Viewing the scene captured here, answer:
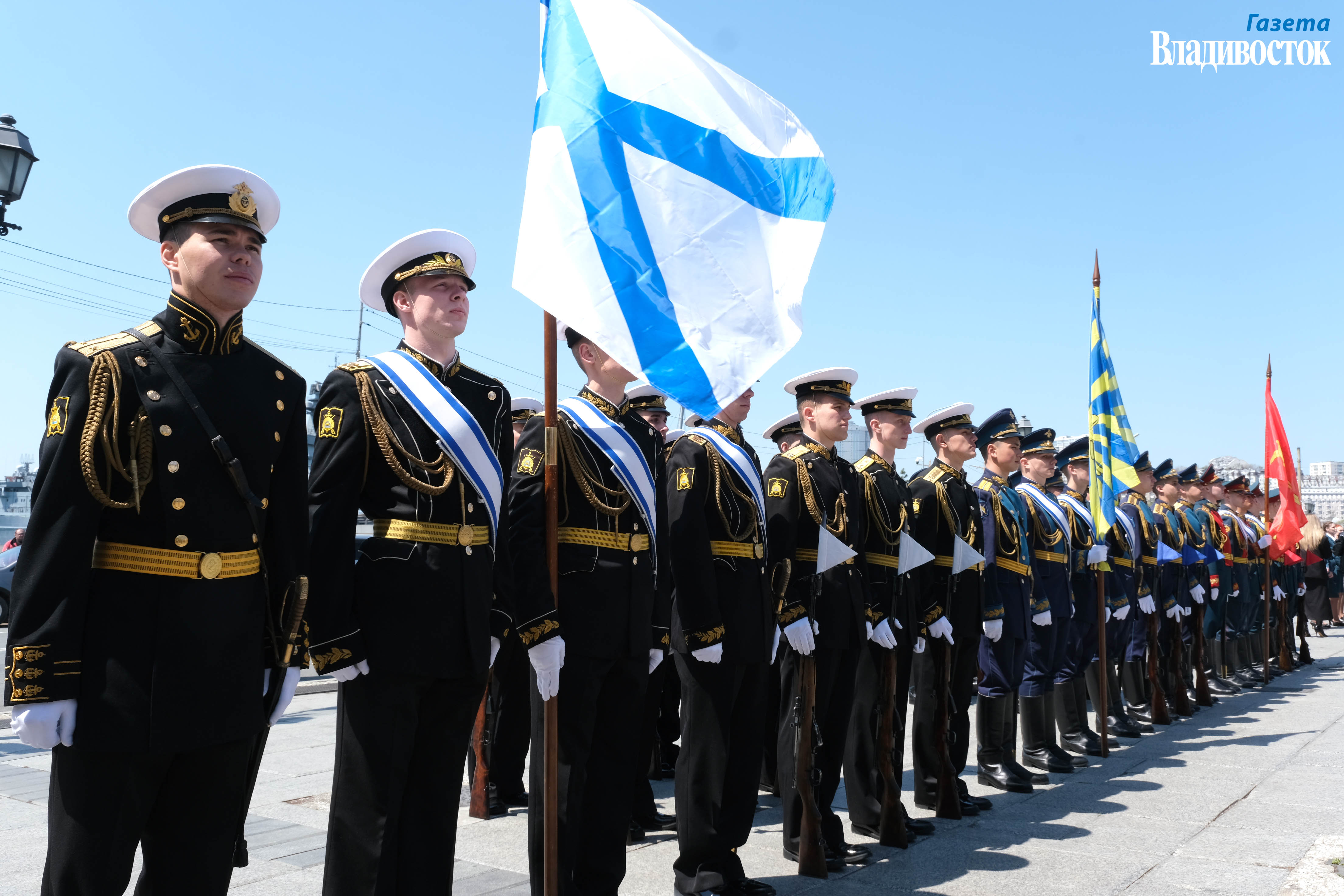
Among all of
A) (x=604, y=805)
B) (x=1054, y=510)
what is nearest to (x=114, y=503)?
(x=604, y=805)

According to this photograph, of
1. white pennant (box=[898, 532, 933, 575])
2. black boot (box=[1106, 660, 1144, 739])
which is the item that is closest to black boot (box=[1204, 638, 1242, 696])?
black boot (box=[1106, 660, 1144, 739])

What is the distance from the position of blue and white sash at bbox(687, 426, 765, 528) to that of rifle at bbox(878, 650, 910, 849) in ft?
4.68

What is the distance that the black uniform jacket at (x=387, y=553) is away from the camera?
131 inches

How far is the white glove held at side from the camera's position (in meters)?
4.62

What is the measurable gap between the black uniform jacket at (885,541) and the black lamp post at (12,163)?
7178 millimetres

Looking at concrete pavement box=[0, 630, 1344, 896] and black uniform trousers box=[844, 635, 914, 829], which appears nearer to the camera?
concrete pavement box=[0, 630, 1344, 896]

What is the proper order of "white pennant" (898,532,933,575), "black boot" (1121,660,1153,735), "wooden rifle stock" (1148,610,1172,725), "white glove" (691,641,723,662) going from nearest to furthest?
"white glove" (691,641,723,662) < "white pennant" (898,532,933,575) < "wooden rifle stock" (1148,610,1172,725) < "black boot" (1121,660,1153,735)

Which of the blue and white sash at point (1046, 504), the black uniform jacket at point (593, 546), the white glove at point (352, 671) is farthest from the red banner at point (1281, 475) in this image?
the white glove at point (352, 671)

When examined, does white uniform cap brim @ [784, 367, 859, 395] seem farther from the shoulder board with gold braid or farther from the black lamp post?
the black lamp post

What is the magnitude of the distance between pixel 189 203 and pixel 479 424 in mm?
1115

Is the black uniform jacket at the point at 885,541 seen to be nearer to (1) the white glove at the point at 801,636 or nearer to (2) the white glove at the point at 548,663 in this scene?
(1) the white glove at the point at 801,636

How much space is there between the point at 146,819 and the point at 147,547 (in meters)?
0.68

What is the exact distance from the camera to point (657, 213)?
3818 mm

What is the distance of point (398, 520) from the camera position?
137 inches
